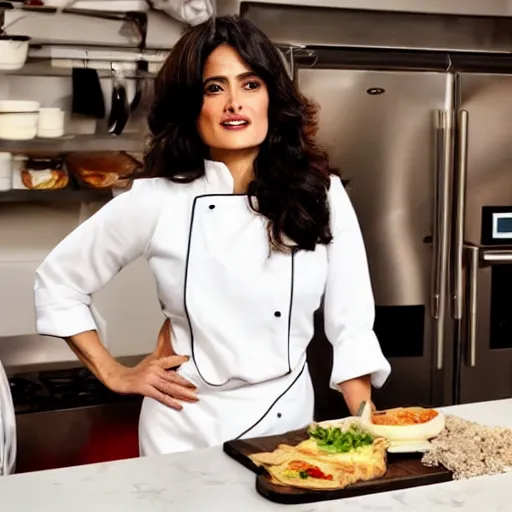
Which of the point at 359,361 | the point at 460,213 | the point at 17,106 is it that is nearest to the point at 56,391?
the point at 17,106

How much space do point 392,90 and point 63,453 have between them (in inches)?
61.0

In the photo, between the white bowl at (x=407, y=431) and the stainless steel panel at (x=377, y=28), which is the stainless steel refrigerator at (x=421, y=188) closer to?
the stainless steel panel at (x=377, y=28)

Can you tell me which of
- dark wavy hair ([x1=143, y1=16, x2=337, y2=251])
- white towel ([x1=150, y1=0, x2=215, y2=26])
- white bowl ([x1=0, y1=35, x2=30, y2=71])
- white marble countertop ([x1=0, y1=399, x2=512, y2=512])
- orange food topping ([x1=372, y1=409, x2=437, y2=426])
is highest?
white towel ([x1=150, y1=0, x2=215, y2=26])

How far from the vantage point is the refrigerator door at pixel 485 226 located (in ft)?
10.4

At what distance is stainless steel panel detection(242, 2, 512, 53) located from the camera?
3262 millimetres

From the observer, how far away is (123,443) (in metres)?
2.88

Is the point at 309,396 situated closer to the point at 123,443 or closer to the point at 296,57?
the point at 123,443

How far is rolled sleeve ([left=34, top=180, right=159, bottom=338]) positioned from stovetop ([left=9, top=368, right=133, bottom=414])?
0.93 meters

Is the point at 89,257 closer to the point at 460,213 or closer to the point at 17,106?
the point at 17,106

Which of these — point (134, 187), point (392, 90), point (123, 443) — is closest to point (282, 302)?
point (134, 187)

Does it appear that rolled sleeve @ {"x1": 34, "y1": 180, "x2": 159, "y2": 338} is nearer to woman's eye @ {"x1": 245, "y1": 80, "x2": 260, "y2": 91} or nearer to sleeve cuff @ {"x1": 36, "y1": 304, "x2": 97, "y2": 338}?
sleeve cuff @ {"x1": 36, "y1": 304, "x2": 97, "y2": 338}

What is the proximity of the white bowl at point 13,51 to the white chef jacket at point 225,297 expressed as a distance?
1048 millimetres

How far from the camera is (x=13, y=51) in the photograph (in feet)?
8.89

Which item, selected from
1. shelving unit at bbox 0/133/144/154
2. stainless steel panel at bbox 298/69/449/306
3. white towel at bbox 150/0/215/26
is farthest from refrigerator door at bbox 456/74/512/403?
shelving unit at bbox 0/133/144/154
